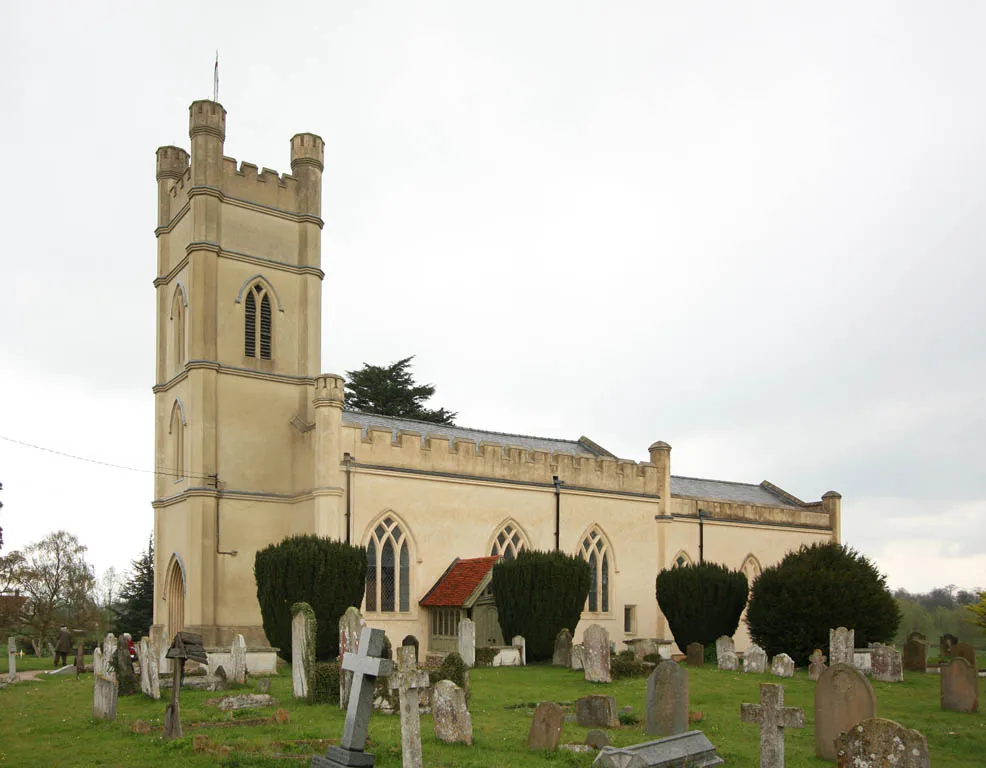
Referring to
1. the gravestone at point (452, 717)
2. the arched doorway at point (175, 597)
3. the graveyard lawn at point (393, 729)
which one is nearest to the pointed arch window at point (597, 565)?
the graveyard lawn at point (393, 729)

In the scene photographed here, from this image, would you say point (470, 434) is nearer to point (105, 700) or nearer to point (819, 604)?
point (819, 604)

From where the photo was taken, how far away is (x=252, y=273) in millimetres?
31484

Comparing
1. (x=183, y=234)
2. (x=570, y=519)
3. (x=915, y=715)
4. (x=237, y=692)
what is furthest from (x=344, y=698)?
(x=183, y=234)

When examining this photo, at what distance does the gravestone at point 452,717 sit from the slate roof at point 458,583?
14127 mm

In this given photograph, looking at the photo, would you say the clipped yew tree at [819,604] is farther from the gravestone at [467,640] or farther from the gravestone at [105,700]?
the gravestone at [105,700]

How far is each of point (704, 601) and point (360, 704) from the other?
23180mm

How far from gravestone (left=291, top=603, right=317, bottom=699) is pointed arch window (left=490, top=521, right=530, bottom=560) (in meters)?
13.6

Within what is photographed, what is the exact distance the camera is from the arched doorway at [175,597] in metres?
29.7

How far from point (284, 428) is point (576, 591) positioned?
417 inches

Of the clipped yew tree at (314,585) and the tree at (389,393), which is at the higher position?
the tree at (389,393)

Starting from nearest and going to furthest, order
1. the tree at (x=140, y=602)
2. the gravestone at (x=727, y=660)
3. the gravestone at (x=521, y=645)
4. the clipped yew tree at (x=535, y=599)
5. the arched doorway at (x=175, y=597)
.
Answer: the gravestone at (x=727, y=660), the gravestone at (x=521, y=645), the clipped yew tree at (x=535, y=599), the arched doorway at (x=175, y=597), the tree at (x=140, y=602)

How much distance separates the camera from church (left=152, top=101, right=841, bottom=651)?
28.7 meters

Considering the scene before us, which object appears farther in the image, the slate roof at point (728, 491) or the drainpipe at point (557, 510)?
the slate roof at point (728, 491)

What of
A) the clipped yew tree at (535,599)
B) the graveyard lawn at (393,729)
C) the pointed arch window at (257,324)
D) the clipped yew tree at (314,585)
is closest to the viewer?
the graveyard lawn at (393,729)
